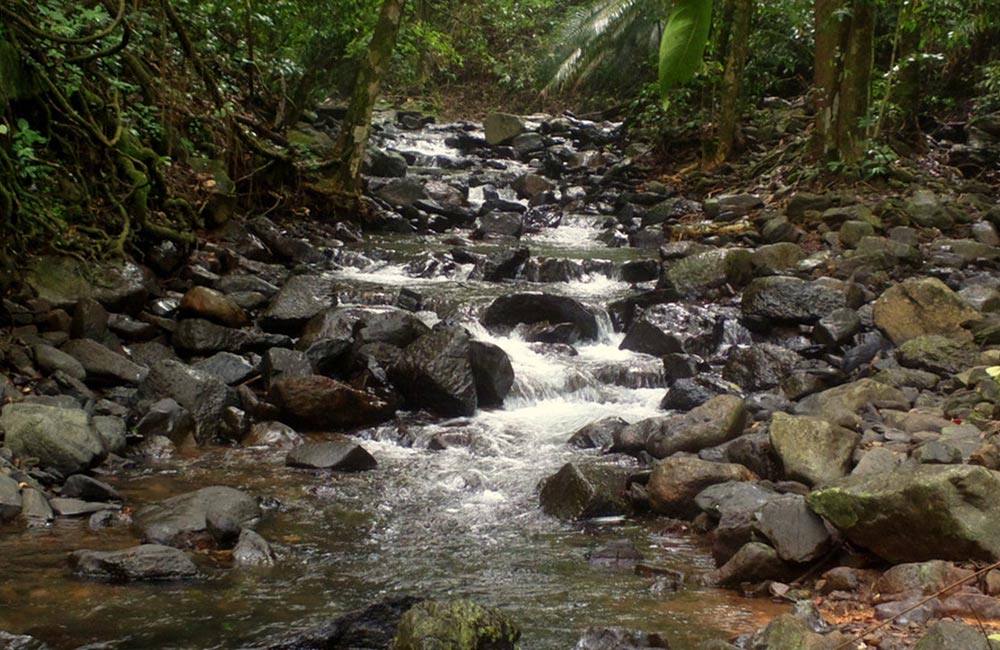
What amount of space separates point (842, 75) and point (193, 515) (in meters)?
10.5

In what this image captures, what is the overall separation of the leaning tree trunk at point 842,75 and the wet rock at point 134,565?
33.7 ft

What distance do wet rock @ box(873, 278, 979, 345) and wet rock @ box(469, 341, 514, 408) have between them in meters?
3.50

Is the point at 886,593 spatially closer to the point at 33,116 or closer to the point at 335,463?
the point at 335,463

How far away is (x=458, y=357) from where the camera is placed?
27.8ft

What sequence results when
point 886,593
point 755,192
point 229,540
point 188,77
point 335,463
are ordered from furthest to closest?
1. point 755,192
2. point 188,77
3. point 335,463
4. point 229,540
5. point 886,593

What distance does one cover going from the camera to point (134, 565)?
4695 mm

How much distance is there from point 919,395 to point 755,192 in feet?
25.6

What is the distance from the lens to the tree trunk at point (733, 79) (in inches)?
597

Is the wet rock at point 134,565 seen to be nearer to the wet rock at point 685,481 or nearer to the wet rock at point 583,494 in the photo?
the wet rock at point 583,494

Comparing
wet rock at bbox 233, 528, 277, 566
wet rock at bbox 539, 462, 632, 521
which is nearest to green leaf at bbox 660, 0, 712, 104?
wet rock at bbox 233, 528, 277, 566

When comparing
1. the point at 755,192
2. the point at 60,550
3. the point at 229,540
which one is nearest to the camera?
the point at 60,550

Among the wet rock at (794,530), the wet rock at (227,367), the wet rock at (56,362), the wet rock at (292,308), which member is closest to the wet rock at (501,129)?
the wet rock at (292,308)

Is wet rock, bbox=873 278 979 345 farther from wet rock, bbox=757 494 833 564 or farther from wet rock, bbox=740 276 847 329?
wet rock, bbox=757 494 833 564

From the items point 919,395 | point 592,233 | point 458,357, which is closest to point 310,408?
point 458,357
